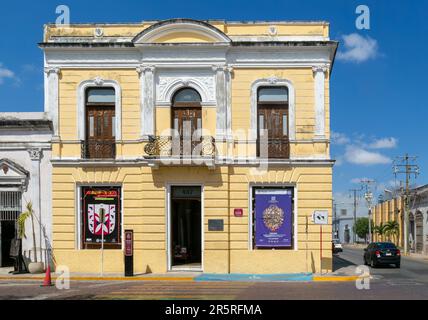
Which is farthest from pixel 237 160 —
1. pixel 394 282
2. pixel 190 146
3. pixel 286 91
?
pixel 394 282

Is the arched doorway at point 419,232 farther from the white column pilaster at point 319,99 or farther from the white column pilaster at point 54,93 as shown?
the white column pilaster at point 54,93

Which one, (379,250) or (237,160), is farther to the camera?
(379,250)

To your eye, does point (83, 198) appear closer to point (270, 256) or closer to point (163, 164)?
point (163, 164)

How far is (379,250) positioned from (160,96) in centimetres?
1435

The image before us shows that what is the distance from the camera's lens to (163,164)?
21344mm

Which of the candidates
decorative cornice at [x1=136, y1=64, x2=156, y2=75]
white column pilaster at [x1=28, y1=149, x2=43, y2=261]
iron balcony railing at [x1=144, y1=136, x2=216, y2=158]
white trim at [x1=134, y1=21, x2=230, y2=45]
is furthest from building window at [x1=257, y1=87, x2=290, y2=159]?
white column pilaster at [x1=28, y1=149, x2=43, y2=261]

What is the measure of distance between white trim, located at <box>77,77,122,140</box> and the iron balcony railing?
1.69 metres

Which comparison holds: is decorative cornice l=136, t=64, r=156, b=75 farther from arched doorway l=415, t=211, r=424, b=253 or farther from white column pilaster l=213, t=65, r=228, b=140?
arched doorway l=415, t=211, r=424, b=253

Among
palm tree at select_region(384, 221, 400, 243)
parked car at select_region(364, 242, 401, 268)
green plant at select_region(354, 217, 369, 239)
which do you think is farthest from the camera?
green plant at select_region(354, 217, 369, 239)

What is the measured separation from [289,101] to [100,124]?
26.5 feet

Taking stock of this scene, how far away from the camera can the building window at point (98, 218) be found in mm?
22188

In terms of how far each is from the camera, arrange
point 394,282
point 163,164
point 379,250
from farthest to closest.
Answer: point 379,250 < point 163,164 < point 394,282

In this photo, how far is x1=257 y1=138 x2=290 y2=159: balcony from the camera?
71.9ft

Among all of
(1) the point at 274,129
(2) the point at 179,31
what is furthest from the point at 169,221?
(2) the point at 179,31
